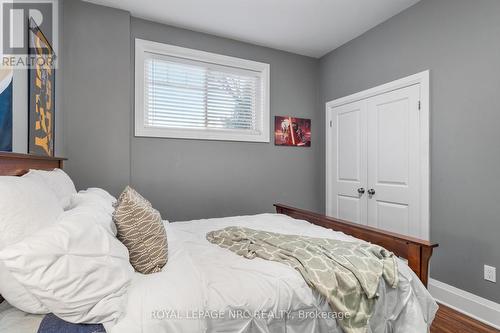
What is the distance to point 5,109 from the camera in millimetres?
1354

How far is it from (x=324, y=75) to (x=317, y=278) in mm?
3196

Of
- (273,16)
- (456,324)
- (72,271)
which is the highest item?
(273,16)

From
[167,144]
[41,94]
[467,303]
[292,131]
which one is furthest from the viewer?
[292,131]

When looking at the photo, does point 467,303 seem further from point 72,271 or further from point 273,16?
point 273,16

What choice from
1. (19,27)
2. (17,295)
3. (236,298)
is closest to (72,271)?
(17,295)

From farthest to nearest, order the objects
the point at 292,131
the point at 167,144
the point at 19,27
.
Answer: the point at 292,131 < the point at 167,144 < the point at 19,27

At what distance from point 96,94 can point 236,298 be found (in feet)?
8.04

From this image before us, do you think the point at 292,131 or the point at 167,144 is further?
the point at 292,131

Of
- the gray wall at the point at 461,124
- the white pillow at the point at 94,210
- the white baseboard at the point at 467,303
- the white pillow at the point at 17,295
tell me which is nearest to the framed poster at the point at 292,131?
the gray wall at the point at 461,124

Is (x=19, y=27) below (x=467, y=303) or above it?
→ above

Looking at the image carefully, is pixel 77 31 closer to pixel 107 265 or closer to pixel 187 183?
pixel 187 183

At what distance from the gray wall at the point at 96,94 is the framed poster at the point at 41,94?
16.7 inches

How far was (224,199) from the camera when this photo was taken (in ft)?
10.8

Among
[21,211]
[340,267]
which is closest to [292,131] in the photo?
[340,267]
